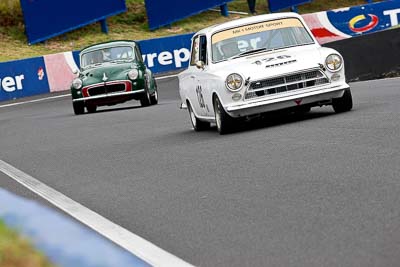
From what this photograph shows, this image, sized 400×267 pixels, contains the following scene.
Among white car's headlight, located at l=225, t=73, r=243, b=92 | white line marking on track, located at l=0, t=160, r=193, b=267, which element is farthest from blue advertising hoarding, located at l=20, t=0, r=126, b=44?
white line marking on track, located at l=0, t=160, r=193, b=267

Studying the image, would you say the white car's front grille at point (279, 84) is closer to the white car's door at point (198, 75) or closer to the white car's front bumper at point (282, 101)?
the white car's front bumper at point (282, 101)

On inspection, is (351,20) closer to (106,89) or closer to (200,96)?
(106,89)

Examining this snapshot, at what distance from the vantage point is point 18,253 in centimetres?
450

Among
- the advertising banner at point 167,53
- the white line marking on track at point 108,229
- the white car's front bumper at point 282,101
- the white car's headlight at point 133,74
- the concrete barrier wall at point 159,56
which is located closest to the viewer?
the white line marking on track at point 108,229

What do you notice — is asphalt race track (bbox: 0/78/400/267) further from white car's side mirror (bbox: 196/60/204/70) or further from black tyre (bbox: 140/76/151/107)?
black tyre (bbox: 140/76/151/107)

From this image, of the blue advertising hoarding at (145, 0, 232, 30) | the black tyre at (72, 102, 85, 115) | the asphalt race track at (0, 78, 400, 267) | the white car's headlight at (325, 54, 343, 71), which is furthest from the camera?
the blue advertising hoarding at (145, 0, 232, 30)

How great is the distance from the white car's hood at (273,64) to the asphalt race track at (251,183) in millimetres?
679

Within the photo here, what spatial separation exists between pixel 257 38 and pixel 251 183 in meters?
6.03

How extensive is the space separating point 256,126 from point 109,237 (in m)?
7.91

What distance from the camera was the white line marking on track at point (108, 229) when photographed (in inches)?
239

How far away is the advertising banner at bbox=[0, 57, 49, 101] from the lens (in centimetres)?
3553

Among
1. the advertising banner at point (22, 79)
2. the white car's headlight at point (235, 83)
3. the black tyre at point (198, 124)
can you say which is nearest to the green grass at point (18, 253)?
the white car's headlight at point (235, 83)

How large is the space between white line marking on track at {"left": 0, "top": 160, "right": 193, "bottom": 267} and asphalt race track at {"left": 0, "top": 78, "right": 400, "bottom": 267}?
91 mm

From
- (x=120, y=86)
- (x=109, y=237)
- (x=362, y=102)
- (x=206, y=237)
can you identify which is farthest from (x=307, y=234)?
(x=120, y=86)
